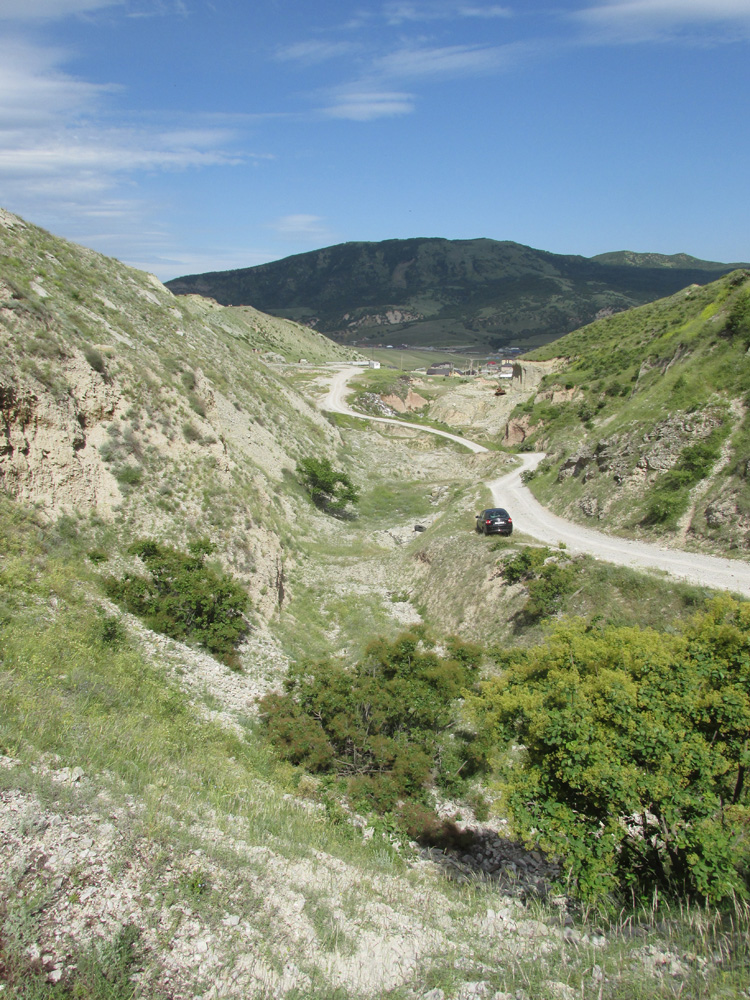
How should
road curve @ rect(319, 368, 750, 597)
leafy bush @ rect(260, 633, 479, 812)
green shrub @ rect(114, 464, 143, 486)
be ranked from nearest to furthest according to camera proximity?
leafy bush @ rect(260, 633, 479, 812) < road curve @ rect(319, 368, 750, 597) < green shrub @ rect(114, 464, 143, 486)

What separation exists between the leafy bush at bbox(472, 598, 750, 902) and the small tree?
35.4 metres

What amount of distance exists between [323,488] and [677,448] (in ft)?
91.5

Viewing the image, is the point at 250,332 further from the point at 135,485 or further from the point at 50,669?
the point at 50,669

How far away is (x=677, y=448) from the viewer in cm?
3177

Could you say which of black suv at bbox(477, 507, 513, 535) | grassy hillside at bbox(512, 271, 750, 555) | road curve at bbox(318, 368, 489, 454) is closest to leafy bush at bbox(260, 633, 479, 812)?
black suv at bbox(477, 507, 513, 535)

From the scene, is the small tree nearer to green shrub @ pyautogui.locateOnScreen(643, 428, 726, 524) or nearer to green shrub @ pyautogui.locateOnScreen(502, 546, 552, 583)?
green shrub @ pyautogui.locateOnScreen(502, 546, 552, 583)

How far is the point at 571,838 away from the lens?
9992 millimetres

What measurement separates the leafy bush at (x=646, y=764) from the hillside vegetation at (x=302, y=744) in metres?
0.07

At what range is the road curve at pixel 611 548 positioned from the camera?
76.5ft

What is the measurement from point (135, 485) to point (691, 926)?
87.5ft

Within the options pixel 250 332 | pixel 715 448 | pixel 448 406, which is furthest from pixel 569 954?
pixel 250 332

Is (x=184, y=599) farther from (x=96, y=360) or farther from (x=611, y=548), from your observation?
(x=611, y=548)

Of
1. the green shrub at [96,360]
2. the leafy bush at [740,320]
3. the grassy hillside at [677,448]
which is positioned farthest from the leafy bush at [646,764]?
the leafy bush at [740,320]

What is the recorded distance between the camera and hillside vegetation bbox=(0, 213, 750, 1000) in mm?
7219
